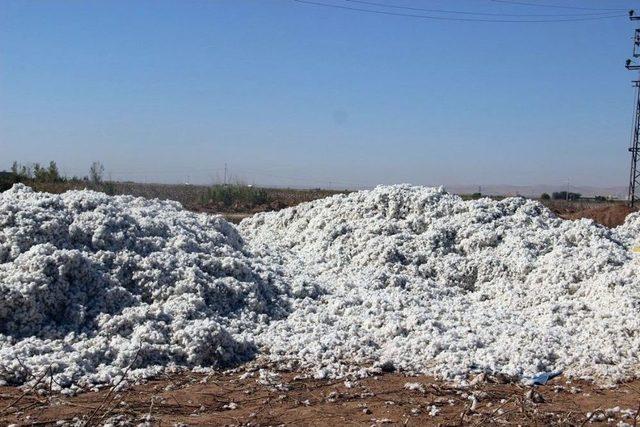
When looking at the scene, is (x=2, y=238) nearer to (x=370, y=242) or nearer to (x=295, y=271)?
(x=295, y=271)

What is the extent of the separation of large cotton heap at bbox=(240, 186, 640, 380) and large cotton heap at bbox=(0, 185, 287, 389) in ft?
2.14

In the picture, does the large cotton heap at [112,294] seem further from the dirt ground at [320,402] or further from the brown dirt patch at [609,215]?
the brown dirt patch at [609,215]

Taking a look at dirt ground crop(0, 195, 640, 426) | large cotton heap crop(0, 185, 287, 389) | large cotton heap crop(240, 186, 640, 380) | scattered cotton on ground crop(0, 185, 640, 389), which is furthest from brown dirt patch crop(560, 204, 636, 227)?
dirt ground crop(0, 195, 640, 426)

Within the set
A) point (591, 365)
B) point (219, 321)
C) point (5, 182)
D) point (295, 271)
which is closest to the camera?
point (591, 365)

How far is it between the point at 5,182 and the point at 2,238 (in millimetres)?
14757

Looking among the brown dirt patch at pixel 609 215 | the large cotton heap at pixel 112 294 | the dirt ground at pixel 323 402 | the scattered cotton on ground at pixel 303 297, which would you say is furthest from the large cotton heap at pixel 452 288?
the brown dirt patch at pixel 609 215

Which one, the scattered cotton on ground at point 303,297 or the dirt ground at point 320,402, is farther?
the scattered cotton on ground at point 303,297

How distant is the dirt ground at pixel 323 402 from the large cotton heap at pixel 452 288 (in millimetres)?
363

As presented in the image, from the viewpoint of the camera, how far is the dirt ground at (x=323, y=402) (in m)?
5.03

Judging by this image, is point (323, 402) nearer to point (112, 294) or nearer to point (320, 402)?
point (320, 402)

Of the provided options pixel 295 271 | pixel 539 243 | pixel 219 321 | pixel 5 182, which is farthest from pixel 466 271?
pixel 5 182

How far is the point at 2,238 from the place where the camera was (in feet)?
25.2

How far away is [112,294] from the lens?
7.24 metres

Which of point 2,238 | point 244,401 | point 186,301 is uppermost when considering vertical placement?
point 2,238
